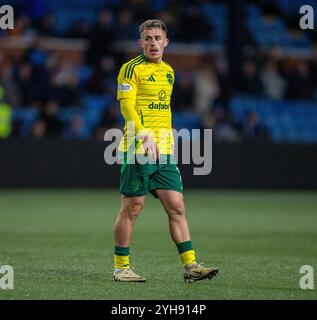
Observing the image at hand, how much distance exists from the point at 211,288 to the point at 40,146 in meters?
12.2

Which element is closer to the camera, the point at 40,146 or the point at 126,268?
the point at 126,268

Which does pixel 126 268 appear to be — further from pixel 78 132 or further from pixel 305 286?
pixel 78 132

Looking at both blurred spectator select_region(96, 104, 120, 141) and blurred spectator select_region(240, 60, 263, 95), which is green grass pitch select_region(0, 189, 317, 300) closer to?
blurred spectator select_region(96, 104, 120, 141)

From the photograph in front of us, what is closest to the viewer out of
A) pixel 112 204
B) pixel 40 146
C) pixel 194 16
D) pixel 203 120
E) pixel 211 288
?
pixel 211 288

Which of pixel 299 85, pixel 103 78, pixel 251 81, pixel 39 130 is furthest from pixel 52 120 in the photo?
pixel 299 85

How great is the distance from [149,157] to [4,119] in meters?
11.7

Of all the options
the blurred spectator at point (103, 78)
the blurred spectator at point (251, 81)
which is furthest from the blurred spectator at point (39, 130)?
the blurred spectator at point (251, 81)

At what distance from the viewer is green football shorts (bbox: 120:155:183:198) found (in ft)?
27.5

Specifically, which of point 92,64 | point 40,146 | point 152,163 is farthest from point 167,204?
point 92,64

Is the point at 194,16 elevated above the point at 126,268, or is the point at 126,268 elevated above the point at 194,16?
the point at 194,16

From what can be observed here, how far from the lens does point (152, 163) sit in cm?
838

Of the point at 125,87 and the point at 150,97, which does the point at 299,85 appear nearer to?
the point at 150,97

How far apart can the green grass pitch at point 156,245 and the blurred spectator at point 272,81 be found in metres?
3.74
